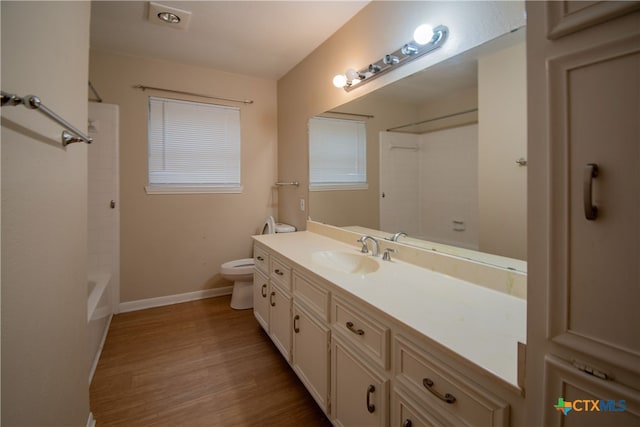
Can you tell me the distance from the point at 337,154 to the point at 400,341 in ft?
5.68

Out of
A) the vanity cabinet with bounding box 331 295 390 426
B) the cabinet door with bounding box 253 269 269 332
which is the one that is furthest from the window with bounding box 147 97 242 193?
the vanity cabinet with bounding box 331 295 390 426

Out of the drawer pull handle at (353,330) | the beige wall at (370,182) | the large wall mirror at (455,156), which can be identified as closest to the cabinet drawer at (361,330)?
the drawer pull handle at (353,330)

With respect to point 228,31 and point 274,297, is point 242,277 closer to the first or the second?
point 274,297

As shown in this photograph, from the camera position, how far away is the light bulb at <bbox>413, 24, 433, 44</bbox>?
152cm

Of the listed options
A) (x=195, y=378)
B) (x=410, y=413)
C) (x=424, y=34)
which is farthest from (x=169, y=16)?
(x=410, y=413)

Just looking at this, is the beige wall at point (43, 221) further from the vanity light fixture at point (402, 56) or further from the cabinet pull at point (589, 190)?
the vanity light fixture at point (402, 56)

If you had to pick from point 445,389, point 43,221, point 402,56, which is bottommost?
point 445,389

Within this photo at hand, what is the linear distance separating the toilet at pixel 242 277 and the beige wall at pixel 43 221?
1.61 meters

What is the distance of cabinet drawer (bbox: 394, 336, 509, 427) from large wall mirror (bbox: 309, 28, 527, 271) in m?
0.61

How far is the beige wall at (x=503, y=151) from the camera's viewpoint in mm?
1183

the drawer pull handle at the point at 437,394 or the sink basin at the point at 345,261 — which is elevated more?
the sink basin at the point at 345,261

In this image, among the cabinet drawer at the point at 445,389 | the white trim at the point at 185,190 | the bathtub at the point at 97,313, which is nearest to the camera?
the cabinet drawer at the point at 445,389

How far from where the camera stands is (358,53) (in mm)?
2143

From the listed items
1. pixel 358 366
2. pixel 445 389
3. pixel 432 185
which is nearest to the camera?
pixel 445 389
